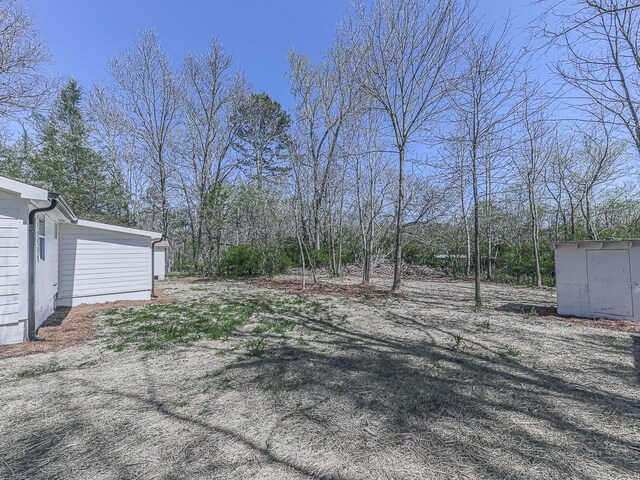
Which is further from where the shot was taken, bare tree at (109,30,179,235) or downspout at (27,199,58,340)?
bare tree at (109,30,179,235)

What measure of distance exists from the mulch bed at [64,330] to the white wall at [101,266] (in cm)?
40

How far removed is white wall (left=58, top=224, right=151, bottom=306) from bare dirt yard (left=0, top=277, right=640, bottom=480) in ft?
11.4

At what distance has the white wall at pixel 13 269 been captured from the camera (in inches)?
168

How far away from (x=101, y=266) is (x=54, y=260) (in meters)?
1.23

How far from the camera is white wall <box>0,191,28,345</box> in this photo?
168 inches

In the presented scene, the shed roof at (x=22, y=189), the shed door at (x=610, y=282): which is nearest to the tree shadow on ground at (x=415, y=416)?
the shed door at (x=610, y=282)

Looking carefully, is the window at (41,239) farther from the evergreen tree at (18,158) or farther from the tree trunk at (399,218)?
the evergreen tree at (18,158)

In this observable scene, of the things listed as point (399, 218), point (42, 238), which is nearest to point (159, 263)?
point (42, 238)

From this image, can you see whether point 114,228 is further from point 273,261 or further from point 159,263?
point 273,261

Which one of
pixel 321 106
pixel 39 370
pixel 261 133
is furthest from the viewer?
pixel 261 133

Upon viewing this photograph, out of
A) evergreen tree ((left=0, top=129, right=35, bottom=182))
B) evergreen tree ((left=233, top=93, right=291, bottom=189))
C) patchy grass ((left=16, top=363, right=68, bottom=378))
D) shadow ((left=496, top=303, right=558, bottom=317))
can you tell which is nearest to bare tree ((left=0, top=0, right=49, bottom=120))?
evergreen tree ((left=0, top=129, right=35, bottom=182))

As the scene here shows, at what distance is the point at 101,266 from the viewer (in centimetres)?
776

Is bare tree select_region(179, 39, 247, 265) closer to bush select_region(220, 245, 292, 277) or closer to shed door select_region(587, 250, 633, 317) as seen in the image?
bush select_region(220, 245, 292, 277)

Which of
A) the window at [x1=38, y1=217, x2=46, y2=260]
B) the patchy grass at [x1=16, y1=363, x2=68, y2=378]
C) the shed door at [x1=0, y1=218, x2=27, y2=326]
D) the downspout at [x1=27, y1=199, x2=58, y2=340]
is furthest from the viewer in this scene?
the window at [x1=38, y1=217, x2=46, y2=260]
